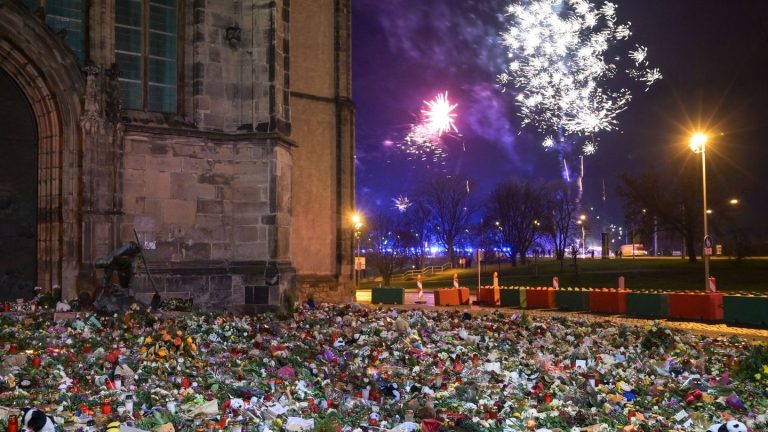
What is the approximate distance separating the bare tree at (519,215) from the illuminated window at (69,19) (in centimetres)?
5552

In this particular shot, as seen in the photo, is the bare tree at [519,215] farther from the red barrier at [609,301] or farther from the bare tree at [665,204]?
the red barrier at [609,301]

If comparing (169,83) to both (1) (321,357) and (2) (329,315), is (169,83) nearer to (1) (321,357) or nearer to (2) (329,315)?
(2) (329,315)

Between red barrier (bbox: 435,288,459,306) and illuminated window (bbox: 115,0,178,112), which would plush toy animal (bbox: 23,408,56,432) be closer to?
illuminated window (bbox: 115,0,178,112)

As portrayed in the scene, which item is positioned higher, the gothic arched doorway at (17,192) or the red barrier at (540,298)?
the gothic arched doorway at (17,192)

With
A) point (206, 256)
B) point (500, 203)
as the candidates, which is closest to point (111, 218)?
point (206, 256)

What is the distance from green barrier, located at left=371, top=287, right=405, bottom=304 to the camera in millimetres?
29375

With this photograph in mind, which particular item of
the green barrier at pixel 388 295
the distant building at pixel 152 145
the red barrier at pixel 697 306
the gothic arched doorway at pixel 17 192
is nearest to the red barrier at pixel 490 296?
the green barrier at pixel 388 295

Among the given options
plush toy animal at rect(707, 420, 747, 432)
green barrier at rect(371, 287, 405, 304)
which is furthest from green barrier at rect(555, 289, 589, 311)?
plush toy animal at rect(707, 420, 747, 432)

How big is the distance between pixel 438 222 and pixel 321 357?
233ft

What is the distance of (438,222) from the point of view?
81.1 m

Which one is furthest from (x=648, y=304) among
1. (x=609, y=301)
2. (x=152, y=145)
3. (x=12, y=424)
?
(x=12, y=424)

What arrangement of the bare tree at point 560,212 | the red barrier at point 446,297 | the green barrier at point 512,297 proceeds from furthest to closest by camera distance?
the bare tree at point 560,212 < the red barrier at point 446,297 < the green barrier at point 512,297

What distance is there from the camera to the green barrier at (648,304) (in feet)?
69.6

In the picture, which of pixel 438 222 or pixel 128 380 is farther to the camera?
pixel 438 222
